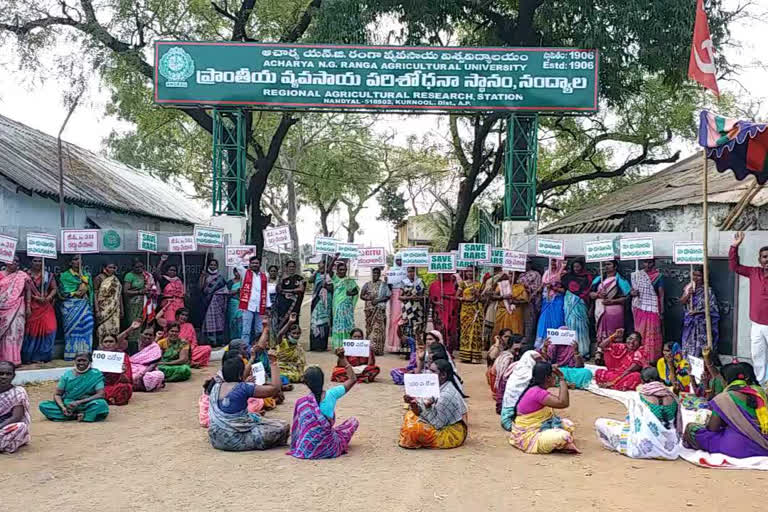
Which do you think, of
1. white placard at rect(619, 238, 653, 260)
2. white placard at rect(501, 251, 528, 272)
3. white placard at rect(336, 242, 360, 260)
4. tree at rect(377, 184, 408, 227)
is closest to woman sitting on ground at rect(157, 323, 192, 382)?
white placard at rect(336, 242, 360, 260)

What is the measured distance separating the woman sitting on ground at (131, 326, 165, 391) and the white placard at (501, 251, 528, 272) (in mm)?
5589

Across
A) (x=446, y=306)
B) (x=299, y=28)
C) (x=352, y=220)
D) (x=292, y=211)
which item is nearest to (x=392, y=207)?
(x=352, y=220)

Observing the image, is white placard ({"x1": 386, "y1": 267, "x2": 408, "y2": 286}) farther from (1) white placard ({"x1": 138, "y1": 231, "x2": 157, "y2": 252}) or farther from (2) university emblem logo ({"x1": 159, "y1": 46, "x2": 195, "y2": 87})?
(2) university emblem logo ({"x1": 159, "y1": 46, "x2": 195, "y2": 87})

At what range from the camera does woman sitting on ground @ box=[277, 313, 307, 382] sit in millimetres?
10039

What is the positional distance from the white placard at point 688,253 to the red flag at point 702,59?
233 centimetres

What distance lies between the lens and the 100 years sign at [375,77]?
1429 centimetres

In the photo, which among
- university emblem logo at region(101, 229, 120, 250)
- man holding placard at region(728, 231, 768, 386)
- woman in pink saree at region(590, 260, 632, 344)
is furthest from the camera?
university emblem logo at region(101, 229, 120, 250)

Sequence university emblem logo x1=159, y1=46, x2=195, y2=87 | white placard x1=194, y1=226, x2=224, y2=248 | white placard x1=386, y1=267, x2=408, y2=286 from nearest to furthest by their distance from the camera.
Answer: white placard x1=194, y1=226, x2=224, y2=248, white placard x1=386, y1=267, x2=408, y2=286, university emblem logo x1=159, y1=46, x2=195, y2=87

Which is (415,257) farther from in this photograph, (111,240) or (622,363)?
(111,240)

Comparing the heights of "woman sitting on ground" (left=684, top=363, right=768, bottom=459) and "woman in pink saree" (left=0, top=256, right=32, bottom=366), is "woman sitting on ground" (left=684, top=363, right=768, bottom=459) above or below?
below

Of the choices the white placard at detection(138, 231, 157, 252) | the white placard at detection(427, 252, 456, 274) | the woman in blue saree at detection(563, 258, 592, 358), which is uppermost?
the white placard at detection(138, 231, 157, 252)

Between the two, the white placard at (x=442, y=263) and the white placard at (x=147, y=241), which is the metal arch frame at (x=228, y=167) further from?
the white placard at (x=442, y=263)

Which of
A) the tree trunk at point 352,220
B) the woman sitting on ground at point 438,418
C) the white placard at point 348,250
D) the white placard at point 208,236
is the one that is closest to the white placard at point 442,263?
the white placard at point 348,250

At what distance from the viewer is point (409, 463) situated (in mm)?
6512
